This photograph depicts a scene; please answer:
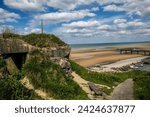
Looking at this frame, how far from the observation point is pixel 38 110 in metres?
8.61

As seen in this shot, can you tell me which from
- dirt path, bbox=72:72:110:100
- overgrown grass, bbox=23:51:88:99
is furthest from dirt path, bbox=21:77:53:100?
dirt path, bbox=72:72:110:100

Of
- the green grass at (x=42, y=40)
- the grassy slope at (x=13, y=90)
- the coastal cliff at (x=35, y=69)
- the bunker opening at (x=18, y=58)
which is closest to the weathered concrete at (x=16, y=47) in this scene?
the coastal cliff at (x=35, y=69)

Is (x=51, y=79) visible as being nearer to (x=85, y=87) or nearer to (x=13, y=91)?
(x=13, y=91)

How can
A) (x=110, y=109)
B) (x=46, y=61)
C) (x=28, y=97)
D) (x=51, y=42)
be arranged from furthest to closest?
(x=51, y=42)
(x=46, y=61)
(x=28, y=97)
(x=110, y=109)

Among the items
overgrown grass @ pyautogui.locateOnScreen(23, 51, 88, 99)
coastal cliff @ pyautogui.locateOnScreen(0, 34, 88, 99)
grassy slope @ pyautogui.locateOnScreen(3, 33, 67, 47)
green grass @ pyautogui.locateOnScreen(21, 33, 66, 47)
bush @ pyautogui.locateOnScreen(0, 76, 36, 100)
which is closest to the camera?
bush @ pyautogui.locateOnScreen(0, 76, 36, 100)

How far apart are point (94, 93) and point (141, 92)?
25.5 ft

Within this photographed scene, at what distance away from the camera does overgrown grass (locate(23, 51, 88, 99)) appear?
17.3 meters

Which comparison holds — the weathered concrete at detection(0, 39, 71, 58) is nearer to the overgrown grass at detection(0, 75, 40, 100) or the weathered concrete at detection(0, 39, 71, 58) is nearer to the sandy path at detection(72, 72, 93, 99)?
the overgrown grass at detection(0, 75, 40, 100)

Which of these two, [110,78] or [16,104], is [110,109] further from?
[110,78]

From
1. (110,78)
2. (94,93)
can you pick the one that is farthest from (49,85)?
(110,78)

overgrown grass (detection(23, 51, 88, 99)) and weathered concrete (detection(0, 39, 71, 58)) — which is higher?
weathered concrete (detection(0, 39, 71, 58))

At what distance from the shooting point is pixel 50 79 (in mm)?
18312

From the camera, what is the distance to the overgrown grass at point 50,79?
17.3 m

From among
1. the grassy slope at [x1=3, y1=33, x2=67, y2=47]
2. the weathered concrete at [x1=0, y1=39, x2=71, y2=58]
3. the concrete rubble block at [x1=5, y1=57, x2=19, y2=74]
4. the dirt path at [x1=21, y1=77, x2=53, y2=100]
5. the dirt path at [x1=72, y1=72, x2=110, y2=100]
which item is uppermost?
the grassy slope at [x1=3, y1=33, x2=67, y2=47]
